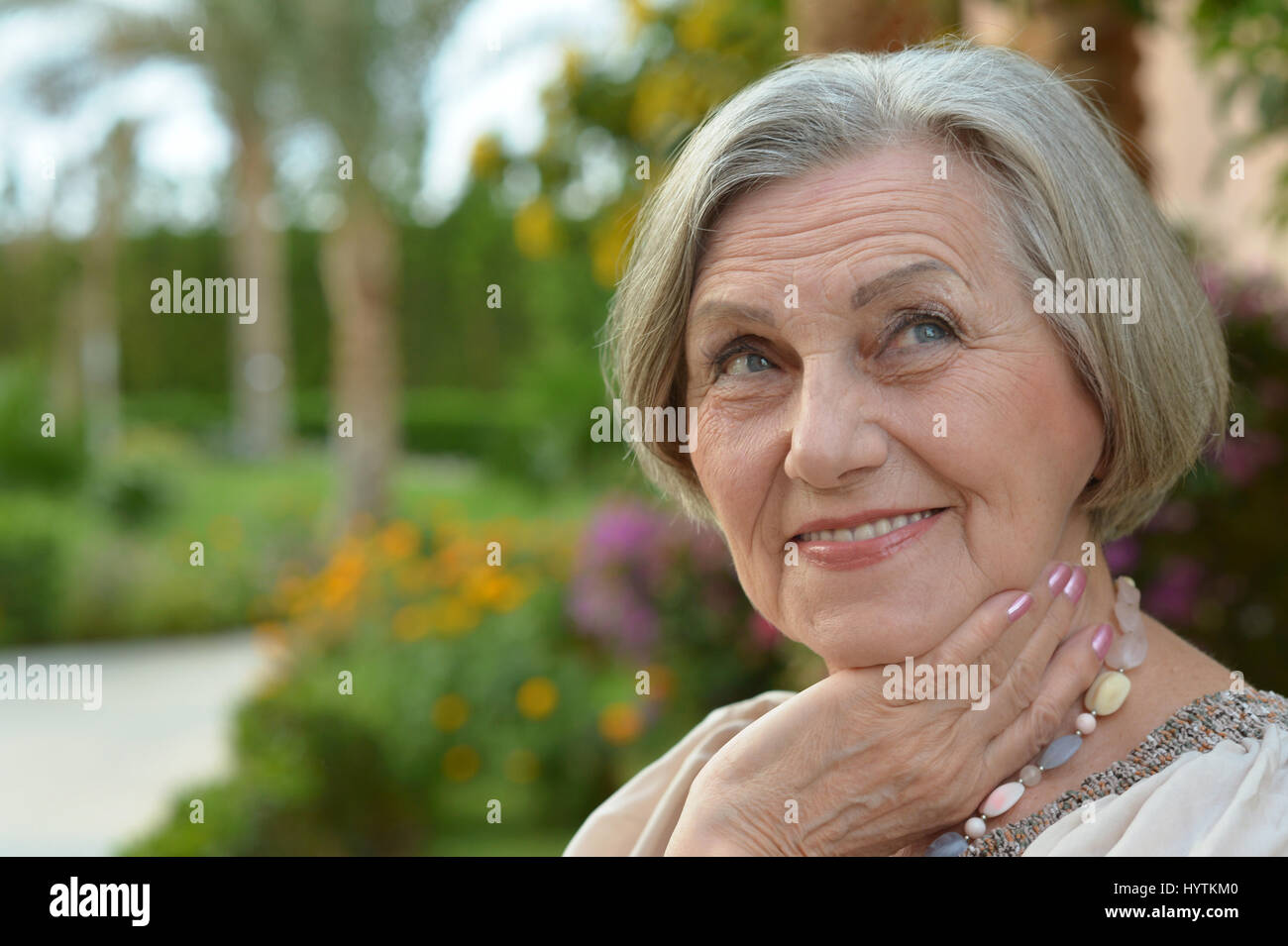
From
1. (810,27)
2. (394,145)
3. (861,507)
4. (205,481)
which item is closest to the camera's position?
(861,507)

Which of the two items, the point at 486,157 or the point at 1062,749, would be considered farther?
the point at 486,157

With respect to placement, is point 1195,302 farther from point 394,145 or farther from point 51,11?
point 51,11

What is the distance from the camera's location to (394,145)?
35.4ft

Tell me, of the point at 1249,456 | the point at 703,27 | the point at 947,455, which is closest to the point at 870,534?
the point at 947,455

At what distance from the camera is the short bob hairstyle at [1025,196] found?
158 cm

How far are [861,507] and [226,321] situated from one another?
2487cm

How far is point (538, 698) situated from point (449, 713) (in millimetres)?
521

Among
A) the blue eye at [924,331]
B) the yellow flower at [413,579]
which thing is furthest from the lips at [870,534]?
the yellow flower at [413,579]

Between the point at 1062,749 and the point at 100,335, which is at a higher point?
the point at 100,335

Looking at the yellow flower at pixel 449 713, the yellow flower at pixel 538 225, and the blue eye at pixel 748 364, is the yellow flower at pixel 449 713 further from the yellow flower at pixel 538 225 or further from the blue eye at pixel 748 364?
the blue eye at pixel 748 364

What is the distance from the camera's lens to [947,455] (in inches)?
60.7

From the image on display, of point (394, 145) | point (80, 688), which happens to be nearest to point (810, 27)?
point (394, 145)

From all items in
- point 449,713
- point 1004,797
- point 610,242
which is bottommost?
point 449,713

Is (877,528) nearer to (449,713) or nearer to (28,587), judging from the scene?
(449,713)
